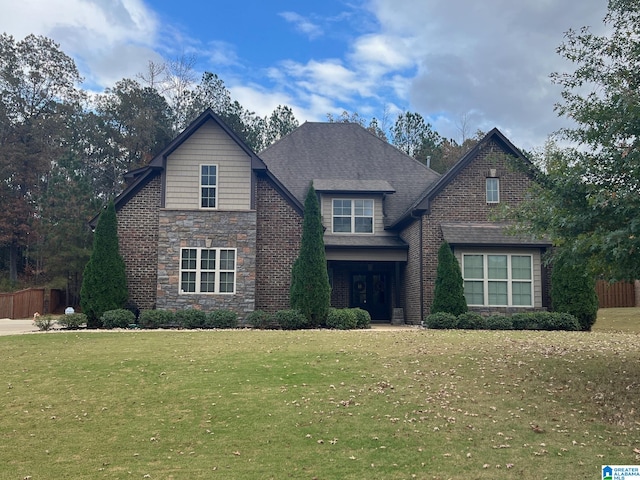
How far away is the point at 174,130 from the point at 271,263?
28.9 meters

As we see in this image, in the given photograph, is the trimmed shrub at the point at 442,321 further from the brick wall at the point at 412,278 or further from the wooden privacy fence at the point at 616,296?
the wooden privacy fence at the point at 616,296

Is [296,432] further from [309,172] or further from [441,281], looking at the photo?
[309,172]

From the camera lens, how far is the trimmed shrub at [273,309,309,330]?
18.2m

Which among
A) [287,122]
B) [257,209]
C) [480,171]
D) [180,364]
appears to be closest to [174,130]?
[287,122]

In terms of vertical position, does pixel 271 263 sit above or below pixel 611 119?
below

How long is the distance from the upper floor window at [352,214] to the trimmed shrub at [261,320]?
236 inches

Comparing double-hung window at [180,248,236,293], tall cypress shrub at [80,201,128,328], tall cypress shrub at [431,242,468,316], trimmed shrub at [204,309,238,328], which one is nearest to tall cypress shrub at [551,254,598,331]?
tall cypress shrub at [431,242,468,316]

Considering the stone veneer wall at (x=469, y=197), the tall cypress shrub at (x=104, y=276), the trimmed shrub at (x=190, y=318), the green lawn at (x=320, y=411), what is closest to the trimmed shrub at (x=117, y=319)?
the tall cypress shrub at (x=104, y=276)

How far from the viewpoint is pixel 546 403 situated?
841cm

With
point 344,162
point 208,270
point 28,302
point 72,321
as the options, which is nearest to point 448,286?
point 208,270

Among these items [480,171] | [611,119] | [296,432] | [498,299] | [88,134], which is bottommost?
[296,432]

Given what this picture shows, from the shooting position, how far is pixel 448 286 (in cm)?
1900

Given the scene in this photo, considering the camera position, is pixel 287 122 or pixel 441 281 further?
pixel 287 122

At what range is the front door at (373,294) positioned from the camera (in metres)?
23.8
